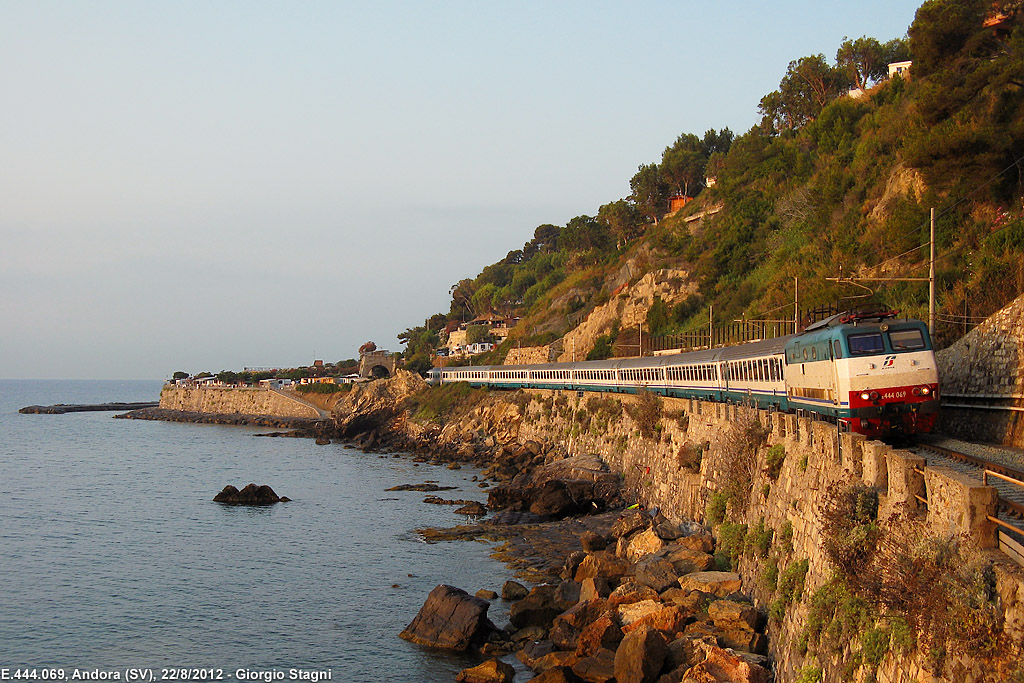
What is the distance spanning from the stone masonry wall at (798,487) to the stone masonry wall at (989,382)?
5905 mm

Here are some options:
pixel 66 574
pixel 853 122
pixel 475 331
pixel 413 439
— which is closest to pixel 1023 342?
pixel 66 574

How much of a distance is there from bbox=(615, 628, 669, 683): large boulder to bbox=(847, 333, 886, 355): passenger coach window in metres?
8.51

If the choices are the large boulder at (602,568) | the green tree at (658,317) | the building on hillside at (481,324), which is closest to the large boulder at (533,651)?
the large boulder at (602,568)

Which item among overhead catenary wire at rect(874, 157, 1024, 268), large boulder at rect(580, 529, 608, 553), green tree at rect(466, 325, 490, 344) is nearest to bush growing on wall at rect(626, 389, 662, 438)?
Result: large boulder at rect(580, 529, 608, 553)

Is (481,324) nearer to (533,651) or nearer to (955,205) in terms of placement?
(955,205)

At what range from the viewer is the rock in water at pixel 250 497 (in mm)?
52281

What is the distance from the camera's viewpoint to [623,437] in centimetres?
4722

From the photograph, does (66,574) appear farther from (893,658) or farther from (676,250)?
(676,250)

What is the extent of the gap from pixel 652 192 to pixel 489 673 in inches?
4285

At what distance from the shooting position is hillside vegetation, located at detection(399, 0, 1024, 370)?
3819 cm

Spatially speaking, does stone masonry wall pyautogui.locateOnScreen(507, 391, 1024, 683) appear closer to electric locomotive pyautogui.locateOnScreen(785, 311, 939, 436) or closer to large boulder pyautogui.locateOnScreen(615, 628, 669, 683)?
electric locomotive pyautogui.locateOnScreen(785, 311, 939, 436)

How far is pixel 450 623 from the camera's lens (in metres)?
24.3

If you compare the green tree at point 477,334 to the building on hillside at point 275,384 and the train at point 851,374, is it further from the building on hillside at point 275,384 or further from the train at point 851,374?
the train at point 851,374

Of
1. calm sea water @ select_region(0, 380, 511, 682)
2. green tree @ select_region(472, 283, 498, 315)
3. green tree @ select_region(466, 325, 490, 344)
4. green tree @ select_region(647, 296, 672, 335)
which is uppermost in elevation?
green tree @ select_region(472, 283, 498, 315)
